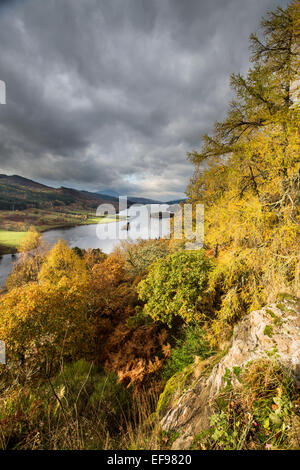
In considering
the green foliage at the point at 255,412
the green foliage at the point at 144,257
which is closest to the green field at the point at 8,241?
the green foliage at the point at 144,257

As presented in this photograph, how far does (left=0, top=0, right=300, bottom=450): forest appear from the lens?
2684 millimetres

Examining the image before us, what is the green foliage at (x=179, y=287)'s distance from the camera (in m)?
7.55

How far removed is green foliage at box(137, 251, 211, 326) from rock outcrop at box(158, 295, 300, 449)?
9.44 feet

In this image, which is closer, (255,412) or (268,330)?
(255,412)

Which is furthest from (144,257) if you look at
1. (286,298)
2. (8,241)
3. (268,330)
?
(8,241)

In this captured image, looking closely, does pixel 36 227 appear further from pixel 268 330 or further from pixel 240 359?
pixel 268 330

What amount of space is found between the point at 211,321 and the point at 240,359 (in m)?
4.52

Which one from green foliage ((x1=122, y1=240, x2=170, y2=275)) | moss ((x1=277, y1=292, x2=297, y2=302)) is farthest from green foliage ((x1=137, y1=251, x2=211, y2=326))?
green foliage ((x1=122, y1=240, x2=170, y2=275))

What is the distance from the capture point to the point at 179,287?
7.83m

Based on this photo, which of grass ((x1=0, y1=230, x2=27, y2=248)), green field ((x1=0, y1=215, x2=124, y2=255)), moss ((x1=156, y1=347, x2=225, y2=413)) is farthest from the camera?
grass ((x1=0, y1=230, x2=27, y2=248))

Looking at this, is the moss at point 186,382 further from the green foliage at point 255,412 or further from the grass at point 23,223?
the grass at point 23,223

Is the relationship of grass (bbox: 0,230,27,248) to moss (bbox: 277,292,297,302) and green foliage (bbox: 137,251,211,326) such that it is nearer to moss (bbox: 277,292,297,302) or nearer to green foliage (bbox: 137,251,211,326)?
green foliage (bbox: 137,251,211,326)
